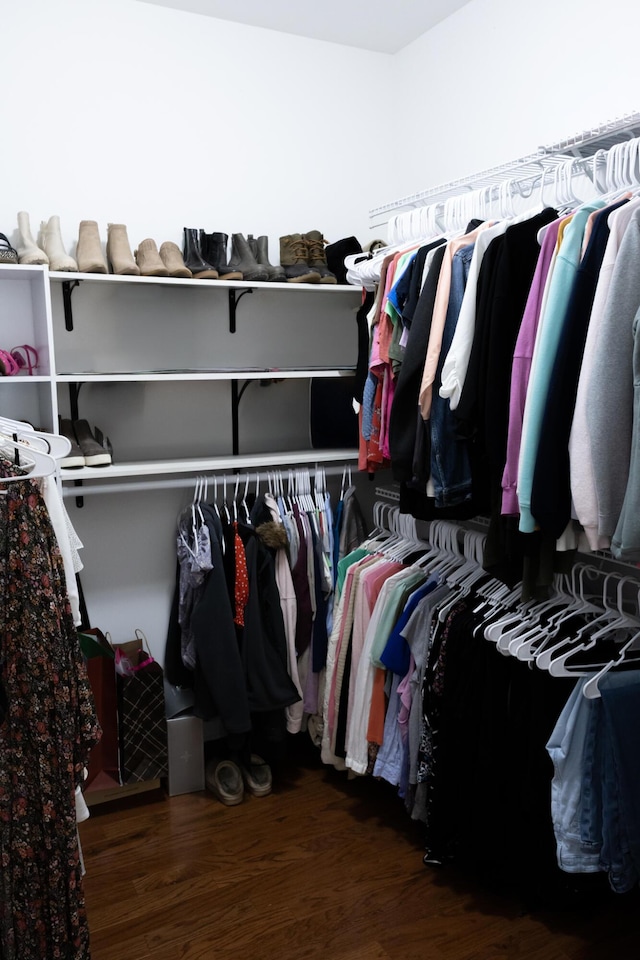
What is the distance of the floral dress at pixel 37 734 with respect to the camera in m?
1.67

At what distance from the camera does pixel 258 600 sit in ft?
8.98

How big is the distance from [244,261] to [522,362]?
53.1 inches

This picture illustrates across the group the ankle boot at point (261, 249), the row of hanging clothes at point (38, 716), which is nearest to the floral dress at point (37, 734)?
the row of hanging clothes at point (38, 716)

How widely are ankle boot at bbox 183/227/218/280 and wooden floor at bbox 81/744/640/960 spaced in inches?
71.5

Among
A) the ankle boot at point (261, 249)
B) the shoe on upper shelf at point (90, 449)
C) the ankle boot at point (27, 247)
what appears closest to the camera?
the ankle boot at point (27, 247)

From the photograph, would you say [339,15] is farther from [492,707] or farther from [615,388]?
[492,707]

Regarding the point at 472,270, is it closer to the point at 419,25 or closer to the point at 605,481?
the point at 605,481

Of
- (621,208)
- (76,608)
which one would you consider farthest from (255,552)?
(621,208)

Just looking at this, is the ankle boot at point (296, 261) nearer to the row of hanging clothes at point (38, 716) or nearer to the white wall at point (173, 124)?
the white wall at point (173, 124)

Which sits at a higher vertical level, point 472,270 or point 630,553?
point 472,270

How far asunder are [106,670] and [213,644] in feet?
1.18

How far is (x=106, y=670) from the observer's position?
262 cm

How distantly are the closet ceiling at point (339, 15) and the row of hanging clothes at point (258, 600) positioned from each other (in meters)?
1.62

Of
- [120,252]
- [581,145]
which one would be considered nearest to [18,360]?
[120,252]
